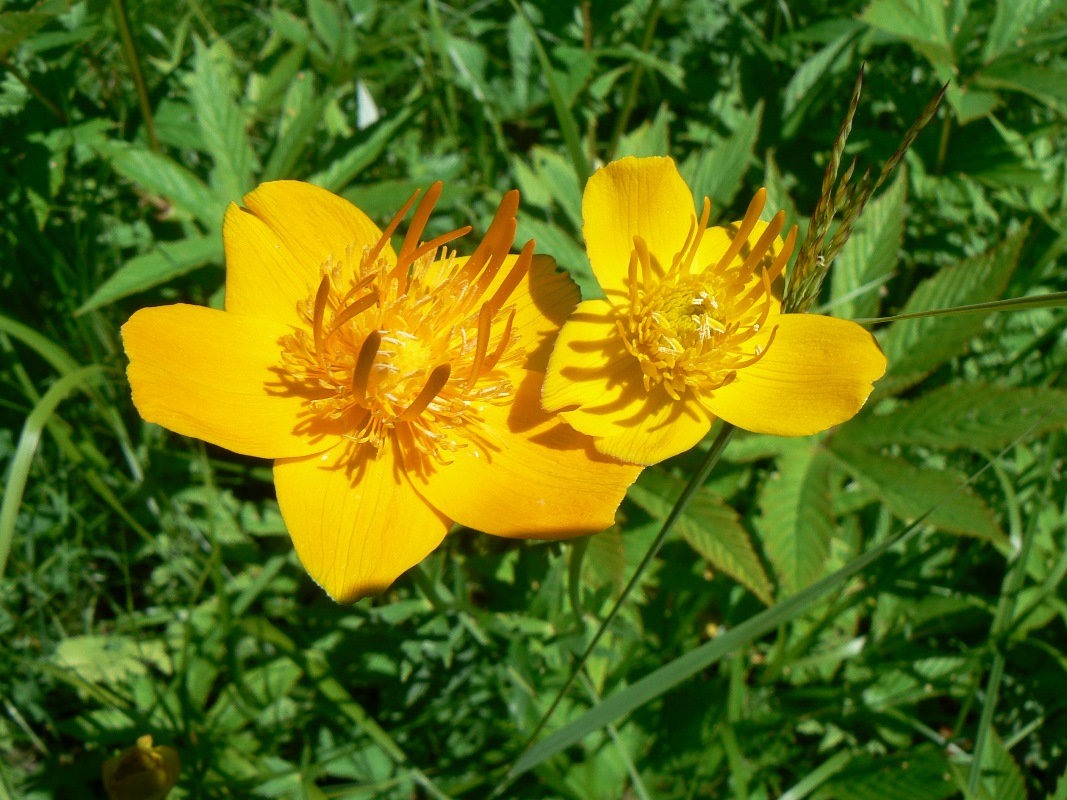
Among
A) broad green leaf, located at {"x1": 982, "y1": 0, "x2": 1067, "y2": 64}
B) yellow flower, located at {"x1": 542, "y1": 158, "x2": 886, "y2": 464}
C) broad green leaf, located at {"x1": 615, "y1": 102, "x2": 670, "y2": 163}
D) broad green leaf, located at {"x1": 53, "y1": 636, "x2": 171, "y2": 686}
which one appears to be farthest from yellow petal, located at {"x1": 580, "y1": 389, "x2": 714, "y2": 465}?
broad green leaf, located at {"x1": 982, "y1": 0, "x2": 1067, "y2": 64}

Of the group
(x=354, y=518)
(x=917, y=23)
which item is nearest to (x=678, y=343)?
(x=354, y=518)

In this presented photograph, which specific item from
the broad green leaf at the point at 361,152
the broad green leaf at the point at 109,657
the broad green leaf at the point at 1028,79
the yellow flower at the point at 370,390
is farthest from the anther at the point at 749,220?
the broad green leaf at the point at 109,657

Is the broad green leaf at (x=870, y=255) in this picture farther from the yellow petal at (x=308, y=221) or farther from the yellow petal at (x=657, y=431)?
the yellow petal at (x=308, y=221)

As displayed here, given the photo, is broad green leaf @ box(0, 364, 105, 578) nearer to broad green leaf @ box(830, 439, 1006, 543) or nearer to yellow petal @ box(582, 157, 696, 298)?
yellow petal @ box(582, 157, 696, 298)

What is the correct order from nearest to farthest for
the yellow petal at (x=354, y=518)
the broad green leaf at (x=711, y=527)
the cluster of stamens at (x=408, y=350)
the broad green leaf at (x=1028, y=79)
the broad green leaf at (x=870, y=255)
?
the yellow petal at (x=354, y=518)
the cluster of stamens at (x=408, y=350)
the broad green leaf at (x=711, y=527)
the broad green leaf at (x=870, y=255)
the broad green leaf at (x=1028, y=79)

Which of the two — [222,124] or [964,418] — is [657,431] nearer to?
[964,418]

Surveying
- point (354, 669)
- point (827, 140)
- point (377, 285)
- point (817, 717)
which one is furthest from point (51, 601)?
point (827, 140)
